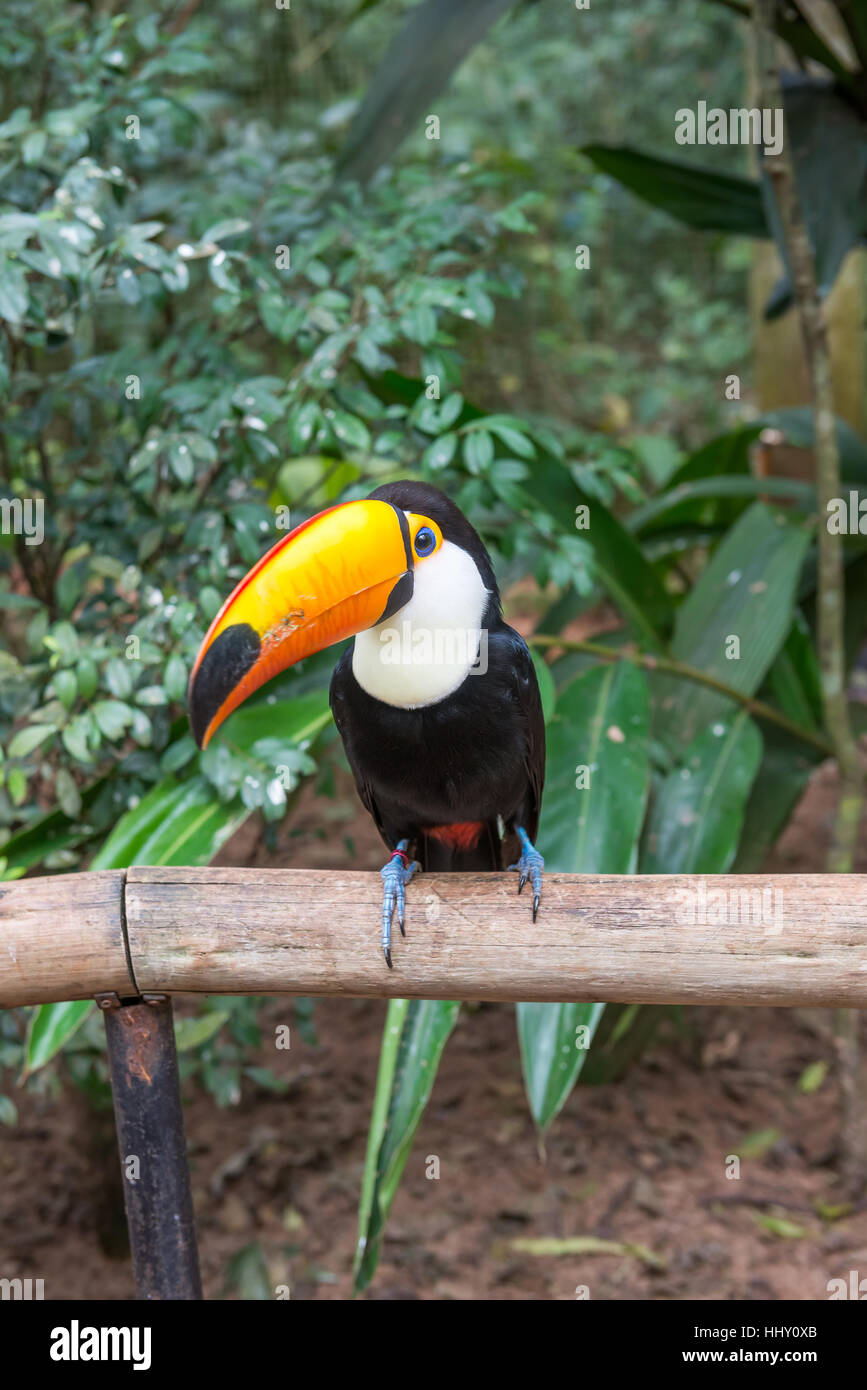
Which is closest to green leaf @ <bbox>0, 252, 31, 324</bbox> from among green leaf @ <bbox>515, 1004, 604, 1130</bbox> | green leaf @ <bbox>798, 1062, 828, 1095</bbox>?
green leaf @ <bbox>515, 1004, 604, 1130</bbox>

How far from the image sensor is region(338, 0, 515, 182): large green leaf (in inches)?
87.7

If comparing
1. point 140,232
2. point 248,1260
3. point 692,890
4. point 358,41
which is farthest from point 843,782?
point 358,41

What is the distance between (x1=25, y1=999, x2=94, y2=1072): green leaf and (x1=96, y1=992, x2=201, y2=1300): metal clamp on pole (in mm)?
144

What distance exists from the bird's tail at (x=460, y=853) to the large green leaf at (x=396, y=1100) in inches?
8.1

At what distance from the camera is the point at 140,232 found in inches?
66.9

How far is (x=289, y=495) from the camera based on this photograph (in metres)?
2.44

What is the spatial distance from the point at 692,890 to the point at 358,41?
153 inches

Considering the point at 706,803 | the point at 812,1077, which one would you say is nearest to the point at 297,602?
the point at 706,803

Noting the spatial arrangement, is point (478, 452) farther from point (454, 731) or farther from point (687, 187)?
point (687, 187)

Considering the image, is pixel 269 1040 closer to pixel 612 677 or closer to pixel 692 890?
pixel 612 677

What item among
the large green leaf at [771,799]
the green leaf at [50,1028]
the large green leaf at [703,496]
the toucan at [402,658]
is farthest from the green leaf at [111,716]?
the large green leaf at [703,496]

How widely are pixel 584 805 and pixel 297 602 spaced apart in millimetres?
818

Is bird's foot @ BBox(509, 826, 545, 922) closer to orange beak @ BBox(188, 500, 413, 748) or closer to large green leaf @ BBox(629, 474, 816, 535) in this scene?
orange beak @ BBox(188, 500, 413, 748)

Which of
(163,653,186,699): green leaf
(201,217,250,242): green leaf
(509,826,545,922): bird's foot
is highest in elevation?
(201,217,250,242): green leaf
